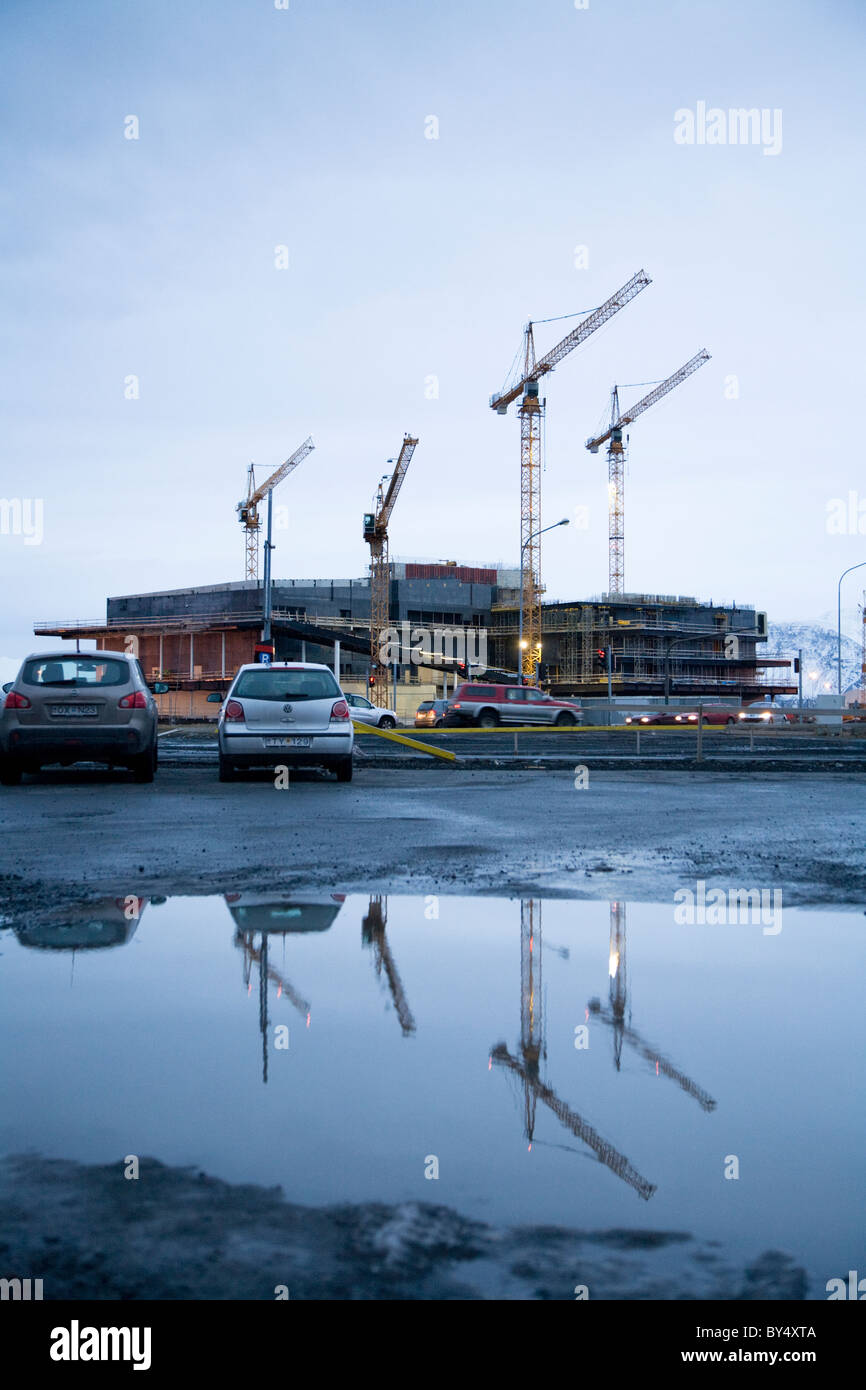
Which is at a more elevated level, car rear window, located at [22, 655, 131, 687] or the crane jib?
the crane jib

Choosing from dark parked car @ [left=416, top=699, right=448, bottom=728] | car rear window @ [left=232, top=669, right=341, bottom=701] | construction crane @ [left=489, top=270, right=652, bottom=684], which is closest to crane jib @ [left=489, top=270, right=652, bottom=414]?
construction crane @ [left=489, top=270, right=652, bottom=684]

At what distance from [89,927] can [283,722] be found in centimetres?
953

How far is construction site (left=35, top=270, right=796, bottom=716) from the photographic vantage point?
304 feet

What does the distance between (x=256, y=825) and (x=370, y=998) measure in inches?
224

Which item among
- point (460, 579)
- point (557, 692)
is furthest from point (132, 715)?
point (460, 579)

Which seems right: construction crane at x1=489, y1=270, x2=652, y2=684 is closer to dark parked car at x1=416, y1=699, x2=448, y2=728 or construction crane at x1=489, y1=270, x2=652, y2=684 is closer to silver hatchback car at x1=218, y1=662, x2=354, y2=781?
dark parked car at x1=416, y1=699, x2=448, y2=728

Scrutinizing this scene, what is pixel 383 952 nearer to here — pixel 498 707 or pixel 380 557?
pixel 498 707

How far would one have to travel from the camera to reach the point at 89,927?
5227 mm

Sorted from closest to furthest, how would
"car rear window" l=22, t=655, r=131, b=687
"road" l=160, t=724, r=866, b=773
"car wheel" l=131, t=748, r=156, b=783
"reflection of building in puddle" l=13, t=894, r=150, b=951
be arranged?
1. "reflection of building in puddle" l=13, t=894, r=150, b=951
2. "car rear window" l=22, t=655, r=131, b=687
3. "car wheel" l=131, t=748, r=156, b=783
4. "road" l=160, t=724, r=866, b=773

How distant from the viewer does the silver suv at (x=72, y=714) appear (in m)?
13.8

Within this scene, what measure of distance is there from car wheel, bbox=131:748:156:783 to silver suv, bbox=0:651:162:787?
0.10 ft

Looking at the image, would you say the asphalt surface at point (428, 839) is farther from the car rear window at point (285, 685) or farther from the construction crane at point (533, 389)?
the construction crane at point (533, 389)

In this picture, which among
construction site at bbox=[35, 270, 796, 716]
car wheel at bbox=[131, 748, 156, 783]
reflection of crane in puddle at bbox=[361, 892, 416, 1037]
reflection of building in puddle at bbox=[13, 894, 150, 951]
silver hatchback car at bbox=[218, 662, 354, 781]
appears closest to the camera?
reflection of crane in puddle at bbox=[361, 892, 416, 1037]
